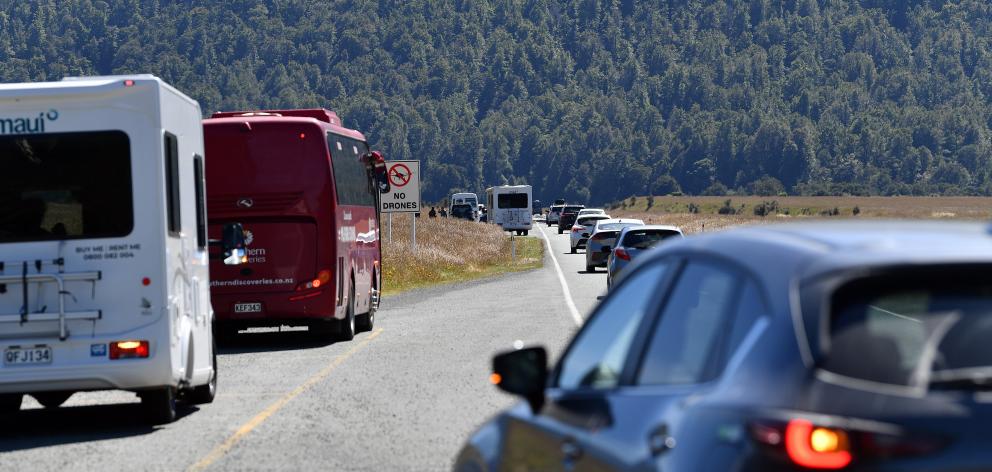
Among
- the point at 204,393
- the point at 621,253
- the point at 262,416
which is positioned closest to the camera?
the point at 262,416

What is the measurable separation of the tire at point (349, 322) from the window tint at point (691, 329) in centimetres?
1646

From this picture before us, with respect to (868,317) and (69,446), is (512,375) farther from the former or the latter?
(69,446)

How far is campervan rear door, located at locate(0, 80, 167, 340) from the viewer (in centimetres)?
1191

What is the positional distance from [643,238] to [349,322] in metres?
9.96

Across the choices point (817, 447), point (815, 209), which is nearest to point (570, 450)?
point (817, 447)

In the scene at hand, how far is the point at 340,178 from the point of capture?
21297 millimetres

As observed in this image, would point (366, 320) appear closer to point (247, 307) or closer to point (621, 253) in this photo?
point (247, 307)

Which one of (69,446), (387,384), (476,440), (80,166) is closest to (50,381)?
(69,446)

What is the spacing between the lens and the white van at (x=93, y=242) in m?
11.8

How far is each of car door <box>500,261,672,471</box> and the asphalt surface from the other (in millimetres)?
4632

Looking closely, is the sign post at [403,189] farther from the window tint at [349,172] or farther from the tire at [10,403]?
the tire at [10,403]

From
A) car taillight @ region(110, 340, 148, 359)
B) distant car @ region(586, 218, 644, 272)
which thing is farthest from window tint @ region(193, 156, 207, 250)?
distant car @ region(586, 218, 644, 272)

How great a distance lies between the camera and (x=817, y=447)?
337cm

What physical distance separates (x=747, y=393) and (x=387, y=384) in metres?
11.7
